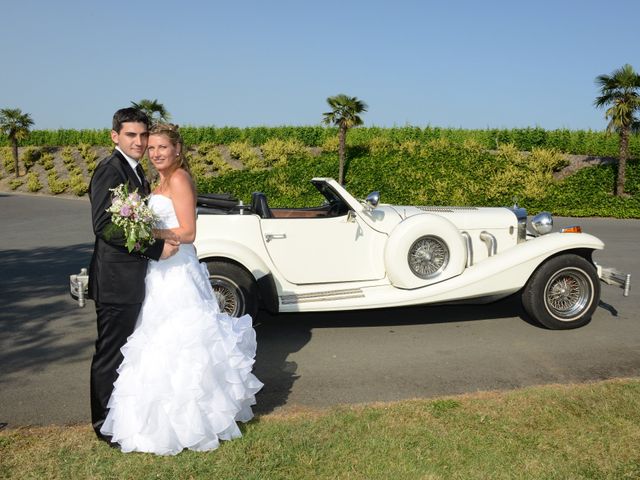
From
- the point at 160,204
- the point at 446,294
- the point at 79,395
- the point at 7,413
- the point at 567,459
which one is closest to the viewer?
the point at 567,459

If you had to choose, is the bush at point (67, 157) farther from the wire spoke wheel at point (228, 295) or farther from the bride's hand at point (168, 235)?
the bride's hand at point (168, 235)

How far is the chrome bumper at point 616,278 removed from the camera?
611cm

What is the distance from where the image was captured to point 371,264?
6207mm

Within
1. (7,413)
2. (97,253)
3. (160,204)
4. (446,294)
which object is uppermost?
(160,204)

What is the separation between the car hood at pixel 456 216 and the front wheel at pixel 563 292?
802mm

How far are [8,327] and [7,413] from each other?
243 cm

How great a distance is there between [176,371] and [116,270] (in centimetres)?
70

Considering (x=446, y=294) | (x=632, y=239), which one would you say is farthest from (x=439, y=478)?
(x=632, y=239)

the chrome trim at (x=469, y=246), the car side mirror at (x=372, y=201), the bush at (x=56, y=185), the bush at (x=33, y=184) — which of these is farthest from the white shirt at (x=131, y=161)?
the bush at (x=33, y=184)

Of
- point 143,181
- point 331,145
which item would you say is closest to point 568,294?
point 143,181

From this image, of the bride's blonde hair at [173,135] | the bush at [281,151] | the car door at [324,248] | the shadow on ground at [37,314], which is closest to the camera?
the bride's blonde hair at [173,135]

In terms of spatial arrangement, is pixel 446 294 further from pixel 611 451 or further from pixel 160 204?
pixel 160 204

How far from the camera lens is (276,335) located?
612cm

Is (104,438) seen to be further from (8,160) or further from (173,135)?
(8,160)
